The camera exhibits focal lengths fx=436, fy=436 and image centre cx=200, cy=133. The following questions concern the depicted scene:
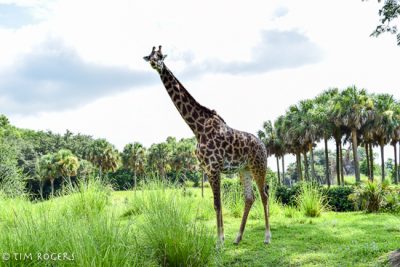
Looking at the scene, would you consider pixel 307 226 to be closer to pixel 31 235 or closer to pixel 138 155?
pixel 31 235

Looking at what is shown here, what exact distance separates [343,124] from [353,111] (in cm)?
122

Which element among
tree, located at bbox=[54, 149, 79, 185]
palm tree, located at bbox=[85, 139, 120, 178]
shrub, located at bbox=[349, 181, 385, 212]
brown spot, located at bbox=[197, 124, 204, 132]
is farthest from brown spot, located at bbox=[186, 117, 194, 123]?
palm tree, located at bbox=[85, 139, 120, 178]

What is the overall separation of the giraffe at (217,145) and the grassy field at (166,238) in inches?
26.2

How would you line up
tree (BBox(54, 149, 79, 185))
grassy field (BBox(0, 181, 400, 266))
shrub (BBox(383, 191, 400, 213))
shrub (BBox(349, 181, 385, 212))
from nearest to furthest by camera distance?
grassy field (BBox(0, 181, 400, 266)) < shrub (BBox(383, 191, 400, 213)) < shrub (BBox(349, 181, 385, 212)) < tree (BBox(54, 149, 79, 185))

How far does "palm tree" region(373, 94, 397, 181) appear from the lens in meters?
32.5

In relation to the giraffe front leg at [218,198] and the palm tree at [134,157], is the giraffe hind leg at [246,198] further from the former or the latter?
the palm tree at [134,157]

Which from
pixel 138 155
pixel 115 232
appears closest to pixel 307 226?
pixel 115 232

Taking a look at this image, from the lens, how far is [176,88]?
7.18m

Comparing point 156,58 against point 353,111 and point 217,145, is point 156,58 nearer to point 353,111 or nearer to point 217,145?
point 217,145

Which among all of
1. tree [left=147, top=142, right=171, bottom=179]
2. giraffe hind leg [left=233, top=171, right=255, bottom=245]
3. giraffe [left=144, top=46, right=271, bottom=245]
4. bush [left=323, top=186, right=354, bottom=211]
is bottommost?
bush [left=323, top=186, right=354, bottom=211]

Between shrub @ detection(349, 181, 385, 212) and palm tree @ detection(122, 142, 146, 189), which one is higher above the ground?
palm tree @ detection(122, 142, 146, 189)

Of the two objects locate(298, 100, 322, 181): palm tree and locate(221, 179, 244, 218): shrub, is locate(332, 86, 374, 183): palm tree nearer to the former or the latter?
locate(298, 100, 322, 181): palm tree

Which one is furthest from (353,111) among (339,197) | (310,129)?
(339,197)

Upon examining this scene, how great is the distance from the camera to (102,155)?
50.4 meters
